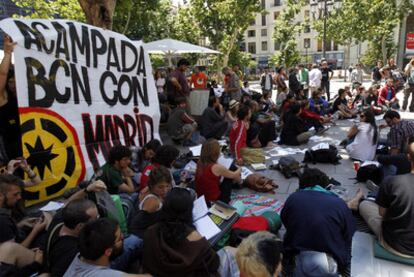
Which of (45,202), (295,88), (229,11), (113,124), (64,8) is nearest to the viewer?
(45,202)

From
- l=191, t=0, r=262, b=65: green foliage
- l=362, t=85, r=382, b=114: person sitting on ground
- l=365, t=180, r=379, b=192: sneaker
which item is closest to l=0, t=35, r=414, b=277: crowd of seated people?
l=365, t=180, r=379, b=192: sneaker

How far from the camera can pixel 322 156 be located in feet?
23.0

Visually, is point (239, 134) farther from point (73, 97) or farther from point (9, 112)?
point (9, 112)

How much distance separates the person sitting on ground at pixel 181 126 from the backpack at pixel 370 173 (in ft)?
13.4

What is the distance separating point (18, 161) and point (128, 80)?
2584 millimetres

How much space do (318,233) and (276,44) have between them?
5791 cm

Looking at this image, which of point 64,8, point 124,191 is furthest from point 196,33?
point 124,191

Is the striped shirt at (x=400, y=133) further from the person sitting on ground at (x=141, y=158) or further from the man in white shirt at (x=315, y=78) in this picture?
the man in white shirt at (x=315, y=78)

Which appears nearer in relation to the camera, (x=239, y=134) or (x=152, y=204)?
(x=152, y=204)

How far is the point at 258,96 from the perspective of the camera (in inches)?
490

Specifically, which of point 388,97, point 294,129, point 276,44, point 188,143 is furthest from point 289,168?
point 276,44

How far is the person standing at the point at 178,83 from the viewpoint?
9.70 meters

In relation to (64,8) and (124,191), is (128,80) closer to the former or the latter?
(124,191)

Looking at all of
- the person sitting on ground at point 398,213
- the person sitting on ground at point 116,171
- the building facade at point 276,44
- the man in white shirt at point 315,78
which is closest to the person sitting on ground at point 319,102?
the man in white shirt at point 315,78
